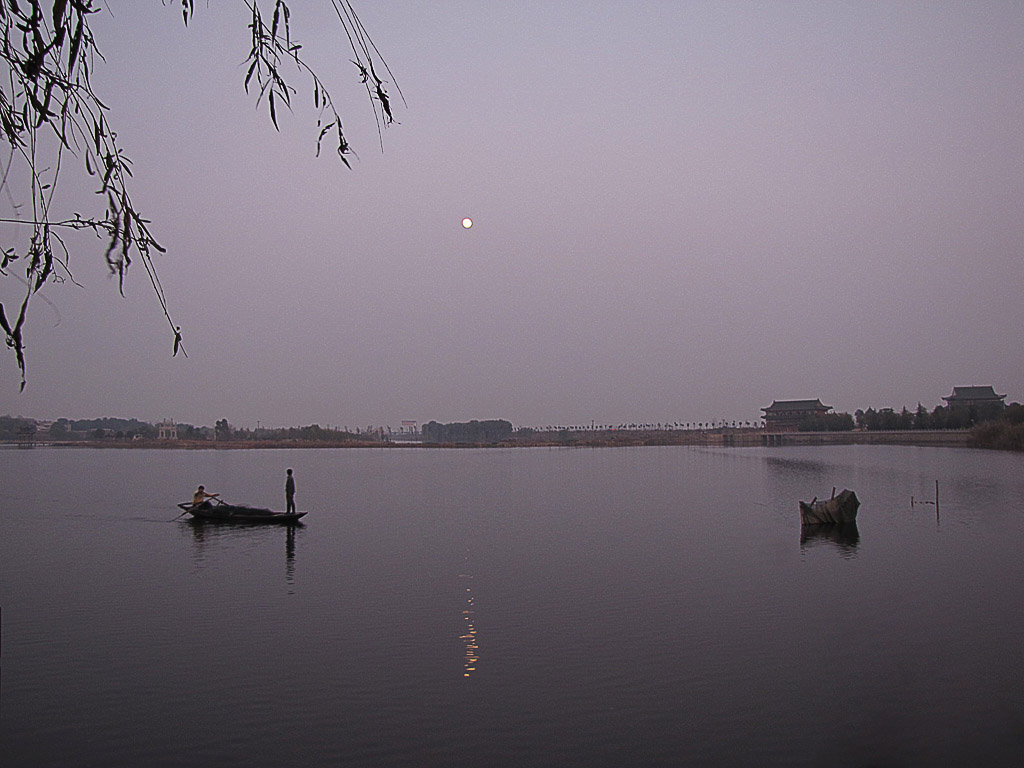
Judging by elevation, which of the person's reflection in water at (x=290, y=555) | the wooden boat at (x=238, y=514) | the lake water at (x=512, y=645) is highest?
the wooden boat at (x=238, y=514)

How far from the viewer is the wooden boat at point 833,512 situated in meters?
27.8

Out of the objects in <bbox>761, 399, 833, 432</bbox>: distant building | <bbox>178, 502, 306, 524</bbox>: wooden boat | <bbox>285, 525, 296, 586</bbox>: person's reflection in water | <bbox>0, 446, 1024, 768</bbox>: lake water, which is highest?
<bbox>761, 399, 833, 432</bbox>: distant building

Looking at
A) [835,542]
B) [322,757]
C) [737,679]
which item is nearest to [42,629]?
[322,757]

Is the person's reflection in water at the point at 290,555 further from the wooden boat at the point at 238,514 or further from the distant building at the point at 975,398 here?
the distant building at the point at 975,398

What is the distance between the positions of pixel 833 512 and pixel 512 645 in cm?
1801

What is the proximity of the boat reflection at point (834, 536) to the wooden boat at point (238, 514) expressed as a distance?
53.3 ft

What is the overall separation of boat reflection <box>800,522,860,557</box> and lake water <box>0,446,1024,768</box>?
0.66ft

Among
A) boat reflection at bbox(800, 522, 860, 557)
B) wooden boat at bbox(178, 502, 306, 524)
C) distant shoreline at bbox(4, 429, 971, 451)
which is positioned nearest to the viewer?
boat reflection at bbox(800, 522, 860, 557)

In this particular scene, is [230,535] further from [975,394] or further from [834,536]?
[975,394]

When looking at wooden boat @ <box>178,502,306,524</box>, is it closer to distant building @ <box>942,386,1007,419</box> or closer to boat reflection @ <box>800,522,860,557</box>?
boat reflection @ <box>800,522,860,557</box>

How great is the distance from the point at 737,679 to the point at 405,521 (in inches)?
821

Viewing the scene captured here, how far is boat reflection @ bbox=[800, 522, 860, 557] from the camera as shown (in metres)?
24.3

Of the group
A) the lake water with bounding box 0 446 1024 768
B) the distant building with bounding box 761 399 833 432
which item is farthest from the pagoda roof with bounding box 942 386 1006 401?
the lake water with bounding box 0 446 1024 768

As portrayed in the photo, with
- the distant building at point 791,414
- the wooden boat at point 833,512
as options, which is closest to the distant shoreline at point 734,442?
the distant building at point 791,414
